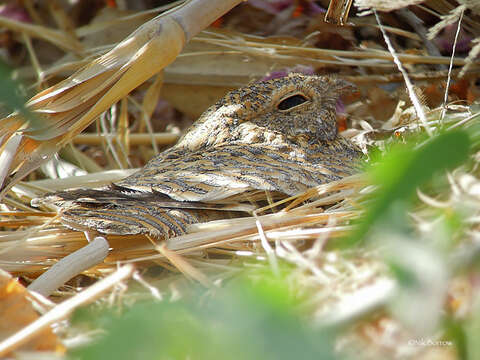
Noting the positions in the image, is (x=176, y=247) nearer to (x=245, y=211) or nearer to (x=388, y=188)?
(x=245, y=211)

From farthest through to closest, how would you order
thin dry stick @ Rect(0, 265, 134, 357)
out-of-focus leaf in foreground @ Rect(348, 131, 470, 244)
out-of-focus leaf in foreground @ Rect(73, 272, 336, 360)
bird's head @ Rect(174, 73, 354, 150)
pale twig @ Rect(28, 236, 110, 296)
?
bird's head @ Rect(174, 73, 354, 150), pale twig @ Rect(28, 236, 110, 296), thin dry stick @ Rect(0, 265, 134, 357), out-of-focus leaf in foreground @ Rect(348, 131, 470, 244), out-of-focus leaf in foreground @ Rect(73, 272, 336, 360)

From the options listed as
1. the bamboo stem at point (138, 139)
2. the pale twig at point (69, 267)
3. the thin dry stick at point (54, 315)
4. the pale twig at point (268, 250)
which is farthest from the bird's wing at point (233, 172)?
the bamboo stem at point (138, 139)

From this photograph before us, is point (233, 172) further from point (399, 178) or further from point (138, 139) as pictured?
point (138, 139)

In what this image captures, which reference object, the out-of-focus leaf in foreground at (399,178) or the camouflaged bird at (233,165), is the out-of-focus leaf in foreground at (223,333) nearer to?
the out-of-focus leaf in foreground at (399,178)

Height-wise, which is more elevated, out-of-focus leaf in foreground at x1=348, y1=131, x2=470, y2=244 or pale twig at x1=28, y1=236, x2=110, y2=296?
out-of-focus leaf in foreground at x1=348, y1=131, x2=470, y2=244

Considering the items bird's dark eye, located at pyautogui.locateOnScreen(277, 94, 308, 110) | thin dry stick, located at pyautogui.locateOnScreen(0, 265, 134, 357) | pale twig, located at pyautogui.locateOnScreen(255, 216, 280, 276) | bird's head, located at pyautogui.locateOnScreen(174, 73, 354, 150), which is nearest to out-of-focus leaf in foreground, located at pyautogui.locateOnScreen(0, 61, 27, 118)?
thin dry stick, located at pyautogui.locateOnScreen(0, 265, 134, 357)

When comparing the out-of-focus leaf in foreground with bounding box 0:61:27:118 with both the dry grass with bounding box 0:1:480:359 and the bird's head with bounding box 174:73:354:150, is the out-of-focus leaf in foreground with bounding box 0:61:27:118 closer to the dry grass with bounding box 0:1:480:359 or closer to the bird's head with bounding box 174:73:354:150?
the dry grass with bounding box 0:1:480:359
